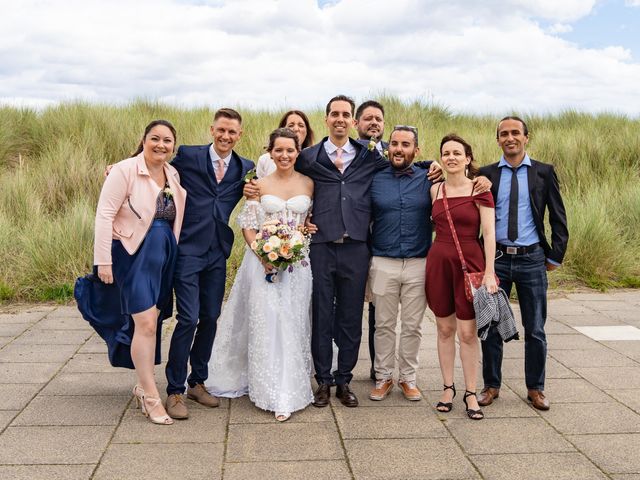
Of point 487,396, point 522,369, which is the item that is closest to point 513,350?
point 522,369

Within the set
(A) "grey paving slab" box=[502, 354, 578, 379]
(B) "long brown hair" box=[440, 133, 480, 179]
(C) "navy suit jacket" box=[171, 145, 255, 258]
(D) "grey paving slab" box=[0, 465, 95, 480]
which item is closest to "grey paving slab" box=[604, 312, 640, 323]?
(A) "grey paving slab" box=[502, 354, 578, 379]

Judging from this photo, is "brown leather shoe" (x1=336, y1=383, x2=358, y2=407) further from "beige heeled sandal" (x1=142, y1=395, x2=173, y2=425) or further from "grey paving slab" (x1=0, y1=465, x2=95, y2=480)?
A: "grey paving slab" (x1=0, y1=465, x2=95, y2=480)

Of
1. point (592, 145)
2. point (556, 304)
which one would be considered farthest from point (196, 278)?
point (592, 145)

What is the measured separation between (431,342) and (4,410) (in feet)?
13.1

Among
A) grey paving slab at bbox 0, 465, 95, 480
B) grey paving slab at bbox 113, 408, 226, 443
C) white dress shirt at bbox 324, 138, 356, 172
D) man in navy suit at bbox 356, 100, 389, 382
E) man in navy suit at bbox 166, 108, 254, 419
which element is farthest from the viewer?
man in navy suit at bbox 356, 100, 389, 382

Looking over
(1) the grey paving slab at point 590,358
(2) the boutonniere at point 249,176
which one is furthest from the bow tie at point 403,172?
(1) the grey paving slab at point 590,358

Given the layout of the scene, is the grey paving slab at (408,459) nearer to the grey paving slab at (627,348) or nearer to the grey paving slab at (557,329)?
the grey paving slab at (627,348)

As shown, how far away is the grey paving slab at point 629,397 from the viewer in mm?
5577

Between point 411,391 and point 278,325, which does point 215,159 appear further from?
point 411,391

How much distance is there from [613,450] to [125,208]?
3.46 m

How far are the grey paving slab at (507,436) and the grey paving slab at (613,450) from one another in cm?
11

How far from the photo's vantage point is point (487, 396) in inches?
Result: 219

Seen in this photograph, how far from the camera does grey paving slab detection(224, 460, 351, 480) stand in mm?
4188

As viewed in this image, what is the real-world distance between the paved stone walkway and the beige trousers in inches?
10.7
